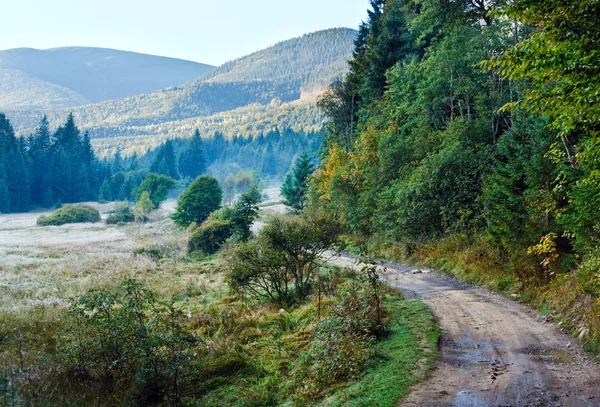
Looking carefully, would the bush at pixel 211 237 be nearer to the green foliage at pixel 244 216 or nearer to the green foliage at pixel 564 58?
the green foliage at pixel 244 216

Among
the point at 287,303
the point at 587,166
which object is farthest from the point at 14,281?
the point at 587,166

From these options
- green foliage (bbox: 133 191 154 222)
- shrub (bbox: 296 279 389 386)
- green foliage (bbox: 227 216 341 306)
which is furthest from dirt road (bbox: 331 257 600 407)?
green foliage (bbox: 133 191 154 222)

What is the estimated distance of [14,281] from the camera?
27078 millimetres

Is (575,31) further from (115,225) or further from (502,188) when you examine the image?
(115,225)

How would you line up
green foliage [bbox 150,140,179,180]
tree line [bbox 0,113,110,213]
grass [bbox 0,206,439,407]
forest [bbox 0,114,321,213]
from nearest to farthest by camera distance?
grass [bbox 0,206,439,407], tree line [bbox 0,113,110,213], forest [bbox 0,114,321,213], green foliage [bbox 150,140,179,180]

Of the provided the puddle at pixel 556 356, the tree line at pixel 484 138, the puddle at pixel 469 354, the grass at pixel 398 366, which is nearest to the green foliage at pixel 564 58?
the tree line at pixel 484 138

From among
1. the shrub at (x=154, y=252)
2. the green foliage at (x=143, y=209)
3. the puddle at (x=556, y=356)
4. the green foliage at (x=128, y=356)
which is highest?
the puddle at (x=556, y=356)

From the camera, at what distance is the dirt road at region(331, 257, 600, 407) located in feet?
21.7

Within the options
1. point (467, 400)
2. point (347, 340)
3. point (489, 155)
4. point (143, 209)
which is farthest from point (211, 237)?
point (143, 209)

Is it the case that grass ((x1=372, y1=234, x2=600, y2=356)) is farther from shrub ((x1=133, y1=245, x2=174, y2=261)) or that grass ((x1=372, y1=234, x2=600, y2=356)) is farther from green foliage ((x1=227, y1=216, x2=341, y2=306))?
shrub ((x1=133, y1=245, x2=174, y2=261))

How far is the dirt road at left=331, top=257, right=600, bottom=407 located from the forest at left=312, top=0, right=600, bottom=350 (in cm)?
80

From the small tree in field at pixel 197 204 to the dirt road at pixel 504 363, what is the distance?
170 feet

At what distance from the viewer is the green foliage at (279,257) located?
54.4 ft

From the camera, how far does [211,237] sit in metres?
42.7
